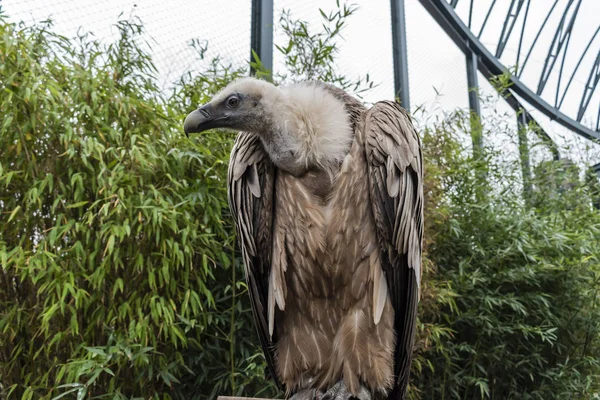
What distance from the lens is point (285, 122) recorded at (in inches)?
64.1

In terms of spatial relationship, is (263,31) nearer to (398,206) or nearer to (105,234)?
(105,234)

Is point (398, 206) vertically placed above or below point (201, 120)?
below

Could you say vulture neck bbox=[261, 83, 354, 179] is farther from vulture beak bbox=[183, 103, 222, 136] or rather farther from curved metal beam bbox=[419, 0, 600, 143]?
curved metal beam bbox=[419, 0, 600, 143]

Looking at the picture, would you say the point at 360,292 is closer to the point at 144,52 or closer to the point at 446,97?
the point at 144,52

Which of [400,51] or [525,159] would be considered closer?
[525,159]

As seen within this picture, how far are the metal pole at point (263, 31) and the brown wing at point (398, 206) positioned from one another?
1938 millimetres

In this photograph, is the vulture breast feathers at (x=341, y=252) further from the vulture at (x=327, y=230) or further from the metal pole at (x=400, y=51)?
the metal pole at (x=400, y=51)

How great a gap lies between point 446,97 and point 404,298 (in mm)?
4715

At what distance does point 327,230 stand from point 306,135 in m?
0.30

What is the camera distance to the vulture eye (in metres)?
1.67

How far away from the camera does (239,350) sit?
278 cm

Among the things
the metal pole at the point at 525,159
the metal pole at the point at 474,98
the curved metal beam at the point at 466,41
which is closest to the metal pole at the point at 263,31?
the metal pole at the point at 474,98

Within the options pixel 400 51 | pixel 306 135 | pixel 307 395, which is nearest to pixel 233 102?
pixel 306 135

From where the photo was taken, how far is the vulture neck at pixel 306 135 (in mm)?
1604
